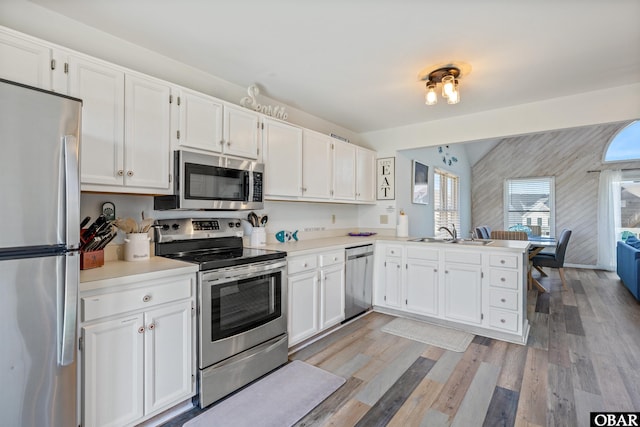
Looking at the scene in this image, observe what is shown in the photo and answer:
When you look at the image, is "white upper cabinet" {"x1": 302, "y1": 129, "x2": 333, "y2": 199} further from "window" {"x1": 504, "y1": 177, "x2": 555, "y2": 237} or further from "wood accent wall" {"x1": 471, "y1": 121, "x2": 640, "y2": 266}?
"window" {"x1": 504, "y1": 177, "x2": 555, "y2": 237}

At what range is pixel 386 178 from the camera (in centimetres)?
439

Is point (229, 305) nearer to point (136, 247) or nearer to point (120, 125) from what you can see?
point (136, 247)

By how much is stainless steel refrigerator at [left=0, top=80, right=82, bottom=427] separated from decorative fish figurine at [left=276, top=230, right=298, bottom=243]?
2095 millimetres

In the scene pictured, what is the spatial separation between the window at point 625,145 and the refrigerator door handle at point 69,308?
8.89 meters

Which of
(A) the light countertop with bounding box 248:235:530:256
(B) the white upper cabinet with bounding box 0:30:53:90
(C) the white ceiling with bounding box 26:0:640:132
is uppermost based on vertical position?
(C) the white ceiling with bounding box 26:0:640:132

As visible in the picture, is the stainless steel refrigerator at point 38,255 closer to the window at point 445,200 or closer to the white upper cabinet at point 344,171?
the white upper cabinet at point 344,171

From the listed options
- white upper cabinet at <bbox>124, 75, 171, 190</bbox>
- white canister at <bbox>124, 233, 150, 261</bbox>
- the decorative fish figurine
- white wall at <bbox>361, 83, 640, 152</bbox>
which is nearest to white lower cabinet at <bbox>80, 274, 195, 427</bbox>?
white canister at <bbox>124, 233, 150, 261</bbox>

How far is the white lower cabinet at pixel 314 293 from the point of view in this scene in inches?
106

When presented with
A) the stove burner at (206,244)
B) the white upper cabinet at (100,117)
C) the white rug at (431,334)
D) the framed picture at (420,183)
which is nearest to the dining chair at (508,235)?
the framed picture at (420,183)

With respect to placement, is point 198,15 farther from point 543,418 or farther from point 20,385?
point 543,418

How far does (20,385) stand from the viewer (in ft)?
4.06

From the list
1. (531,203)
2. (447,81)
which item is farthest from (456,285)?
(531,203)

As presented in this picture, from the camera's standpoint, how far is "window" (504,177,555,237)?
23.5 feet

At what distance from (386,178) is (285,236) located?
180 centimetres
